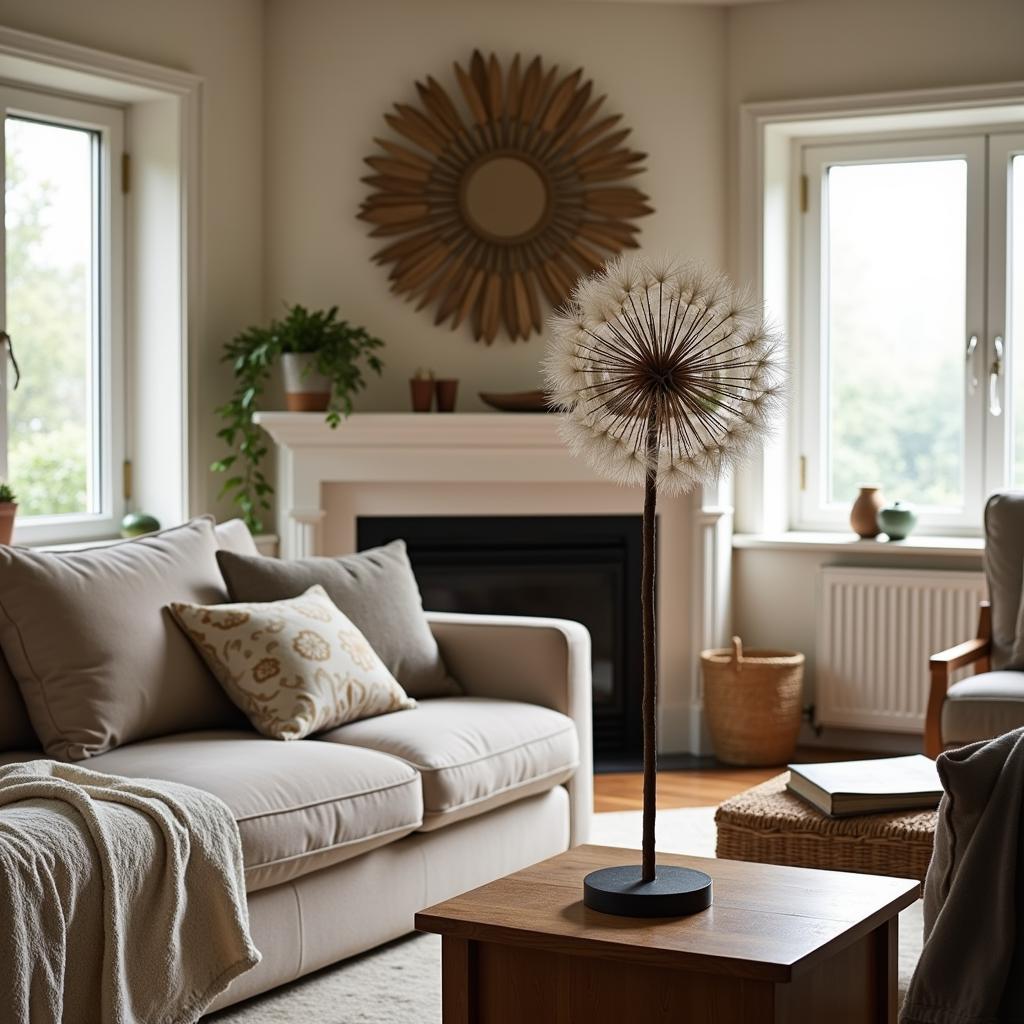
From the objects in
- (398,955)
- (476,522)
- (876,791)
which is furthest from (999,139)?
(398,955)

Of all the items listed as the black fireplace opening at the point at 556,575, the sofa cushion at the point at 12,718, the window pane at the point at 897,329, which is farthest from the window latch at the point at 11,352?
the window pane at the point at 897,329

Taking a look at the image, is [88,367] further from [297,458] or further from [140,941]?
[140,941]

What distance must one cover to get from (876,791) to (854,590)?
2.24 m

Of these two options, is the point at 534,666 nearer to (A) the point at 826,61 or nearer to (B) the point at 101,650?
(B) the point at 101,650

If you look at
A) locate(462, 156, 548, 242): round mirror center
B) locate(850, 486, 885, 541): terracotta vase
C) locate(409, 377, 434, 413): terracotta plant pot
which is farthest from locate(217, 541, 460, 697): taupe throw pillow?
locate(850, 486, 885, 541): terracotta vase

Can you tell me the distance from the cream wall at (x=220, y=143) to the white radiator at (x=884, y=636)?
7.27ft

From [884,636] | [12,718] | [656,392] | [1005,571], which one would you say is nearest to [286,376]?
[12,718]

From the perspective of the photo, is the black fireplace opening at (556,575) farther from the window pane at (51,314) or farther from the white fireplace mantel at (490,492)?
the window pane at (51,314)

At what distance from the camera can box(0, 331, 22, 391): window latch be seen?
4523 millimetres

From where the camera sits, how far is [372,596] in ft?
12.4

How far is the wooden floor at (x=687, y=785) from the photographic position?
463 centimetres

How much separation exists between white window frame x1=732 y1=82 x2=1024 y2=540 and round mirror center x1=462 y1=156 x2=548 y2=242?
727 mm

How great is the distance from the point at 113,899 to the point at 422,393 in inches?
115

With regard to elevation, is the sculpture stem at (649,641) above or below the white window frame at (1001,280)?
below
